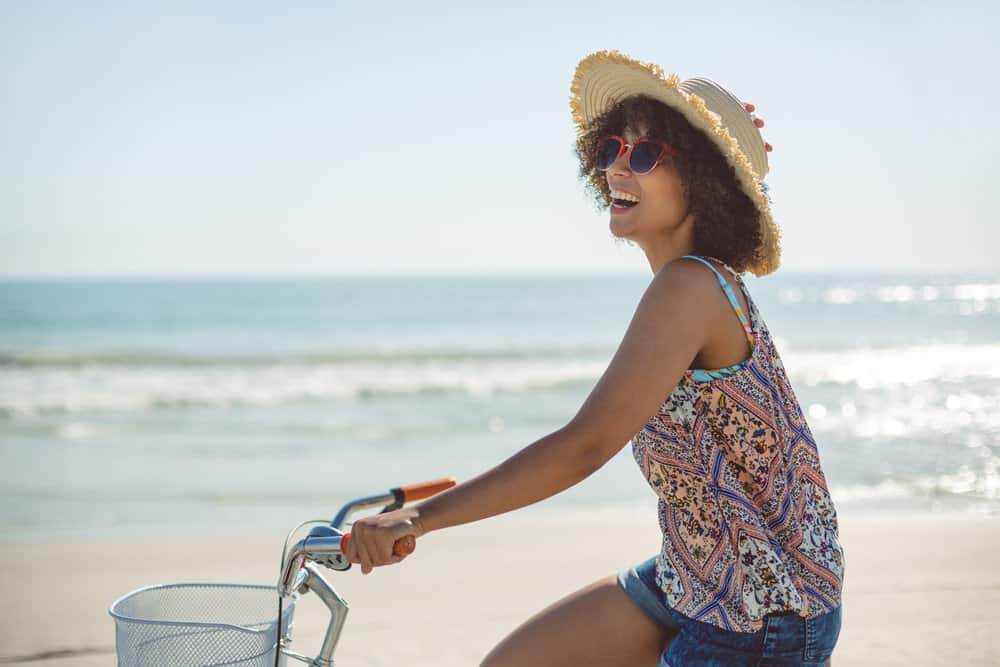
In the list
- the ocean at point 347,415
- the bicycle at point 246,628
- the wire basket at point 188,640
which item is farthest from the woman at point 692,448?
the ocean at point 347,415

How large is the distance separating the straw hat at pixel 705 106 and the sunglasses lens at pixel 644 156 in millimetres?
99

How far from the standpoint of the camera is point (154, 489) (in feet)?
29.7

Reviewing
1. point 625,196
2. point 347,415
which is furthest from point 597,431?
point 347,415

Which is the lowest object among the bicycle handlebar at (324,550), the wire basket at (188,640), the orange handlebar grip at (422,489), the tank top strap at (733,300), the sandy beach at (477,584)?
the sandy beach at (477,584)

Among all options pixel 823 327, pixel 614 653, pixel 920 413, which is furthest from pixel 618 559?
pixel 823 327

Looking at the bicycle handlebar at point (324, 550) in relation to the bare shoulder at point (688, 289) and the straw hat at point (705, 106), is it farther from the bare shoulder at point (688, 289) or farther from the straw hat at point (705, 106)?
the straw hat at point (705, 106)

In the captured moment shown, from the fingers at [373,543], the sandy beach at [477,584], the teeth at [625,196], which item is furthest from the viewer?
the sandy beach at [477,584]

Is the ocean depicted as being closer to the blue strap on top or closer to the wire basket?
the wire basket

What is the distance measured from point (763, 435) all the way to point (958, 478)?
8639mm

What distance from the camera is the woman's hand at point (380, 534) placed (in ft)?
5.73

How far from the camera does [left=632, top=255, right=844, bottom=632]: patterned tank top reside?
6.38 ft

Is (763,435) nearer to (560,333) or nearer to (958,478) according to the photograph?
(958,478)

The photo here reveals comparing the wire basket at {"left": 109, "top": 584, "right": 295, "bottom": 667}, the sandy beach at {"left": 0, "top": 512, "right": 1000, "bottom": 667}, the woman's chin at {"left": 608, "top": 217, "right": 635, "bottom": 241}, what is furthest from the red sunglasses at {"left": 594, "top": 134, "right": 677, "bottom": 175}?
the sandy beach at {"left": 0, "top": 512, "right": 1000, "bottom": 667}

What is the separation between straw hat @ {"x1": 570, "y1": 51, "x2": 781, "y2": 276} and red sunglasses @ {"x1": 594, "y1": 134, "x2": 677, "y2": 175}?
0.29 feet
